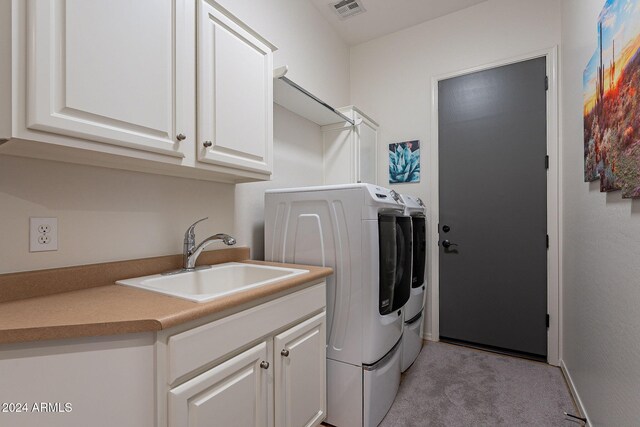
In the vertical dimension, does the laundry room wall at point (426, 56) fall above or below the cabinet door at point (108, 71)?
above

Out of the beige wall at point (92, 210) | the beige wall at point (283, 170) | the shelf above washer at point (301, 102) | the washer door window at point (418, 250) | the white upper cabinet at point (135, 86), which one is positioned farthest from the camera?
the washer door window at point (418, 250)

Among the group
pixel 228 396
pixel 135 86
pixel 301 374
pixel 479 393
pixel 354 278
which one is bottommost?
pixel 479 393

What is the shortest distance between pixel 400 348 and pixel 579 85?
1.98 meters

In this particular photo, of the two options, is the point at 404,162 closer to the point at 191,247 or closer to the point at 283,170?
the point at 283,170

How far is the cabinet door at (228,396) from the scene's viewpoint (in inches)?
34.4

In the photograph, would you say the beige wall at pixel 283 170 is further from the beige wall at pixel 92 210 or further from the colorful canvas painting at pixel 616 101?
the colorful canvas painting at pixel 616 101

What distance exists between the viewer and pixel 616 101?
47.8 inches

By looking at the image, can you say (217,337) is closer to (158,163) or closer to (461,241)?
(158,163)

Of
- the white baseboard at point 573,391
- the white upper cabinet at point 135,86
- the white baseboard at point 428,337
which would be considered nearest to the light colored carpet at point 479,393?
the white baseboard at point 573,391

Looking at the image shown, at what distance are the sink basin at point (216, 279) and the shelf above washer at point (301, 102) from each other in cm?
113

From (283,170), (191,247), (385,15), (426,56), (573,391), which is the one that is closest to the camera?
(191,247)

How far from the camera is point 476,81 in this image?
267 cm

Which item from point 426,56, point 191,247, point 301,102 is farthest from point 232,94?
point 426,56

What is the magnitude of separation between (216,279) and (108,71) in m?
1.01
